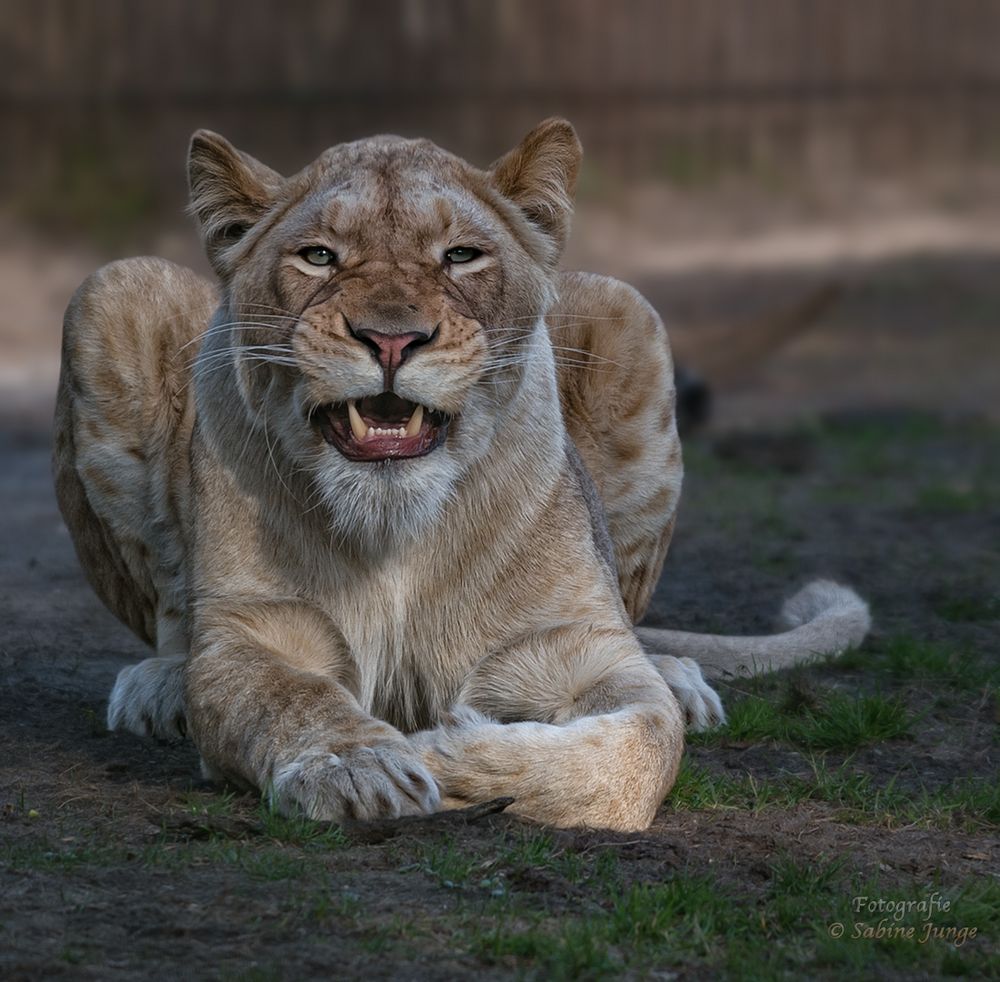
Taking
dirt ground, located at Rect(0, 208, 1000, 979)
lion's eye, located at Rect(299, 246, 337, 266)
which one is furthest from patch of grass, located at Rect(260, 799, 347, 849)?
lion's eye, located at Rect(299, 246, 337, 266)

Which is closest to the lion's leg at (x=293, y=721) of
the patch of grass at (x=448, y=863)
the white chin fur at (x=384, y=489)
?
the patch of grass at (x=448, y=863)

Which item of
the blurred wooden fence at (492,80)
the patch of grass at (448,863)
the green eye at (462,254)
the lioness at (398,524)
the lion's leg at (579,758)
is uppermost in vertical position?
the blurred wooden fence at (492,80)

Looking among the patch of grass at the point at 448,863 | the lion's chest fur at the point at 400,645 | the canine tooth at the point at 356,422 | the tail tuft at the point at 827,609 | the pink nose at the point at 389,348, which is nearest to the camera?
the patch of grass at the point at 448,863

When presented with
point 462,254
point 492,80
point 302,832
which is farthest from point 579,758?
point 492,80

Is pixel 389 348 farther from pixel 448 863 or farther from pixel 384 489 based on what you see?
pixel 448 863

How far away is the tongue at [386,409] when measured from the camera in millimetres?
3746

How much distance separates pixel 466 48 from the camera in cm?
1423

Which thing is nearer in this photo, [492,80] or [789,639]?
[789,639]

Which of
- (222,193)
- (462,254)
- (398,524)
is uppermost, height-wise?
(222,193)

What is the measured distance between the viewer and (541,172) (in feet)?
13.9

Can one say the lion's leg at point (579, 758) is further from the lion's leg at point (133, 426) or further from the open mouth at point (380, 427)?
the lion's leg at point (133, 426)

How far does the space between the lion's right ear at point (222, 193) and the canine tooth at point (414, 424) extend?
704 mm

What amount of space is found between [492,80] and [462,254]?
10624 mm

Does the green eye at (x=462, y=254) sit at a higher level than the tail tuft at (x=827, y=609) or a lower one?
higher
